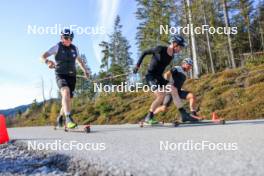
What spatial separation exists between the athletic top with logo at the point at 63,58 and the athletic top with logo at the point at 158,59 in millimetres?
1524

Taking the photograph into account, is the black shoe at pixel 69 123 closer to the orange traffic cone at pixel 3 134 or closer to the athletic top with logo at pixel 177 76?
the orange traffic cone at pixel 3 134

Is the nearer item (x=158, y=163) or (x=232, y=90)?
(x=158, y=163)

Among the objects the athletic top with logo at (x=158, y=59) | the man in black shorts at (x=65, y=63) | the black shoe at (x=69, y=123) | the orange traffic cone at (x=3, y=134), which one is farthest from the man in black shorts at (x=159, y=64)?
the orange traffic cone at (x=3, y=134)

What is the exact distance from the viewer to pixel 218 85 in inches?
743

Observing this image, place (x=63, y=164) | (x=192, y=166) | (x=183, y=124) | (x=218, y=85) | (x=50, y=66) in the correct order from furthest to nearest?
(x=218, y=85) < (x=183, y=124) < (x=50, y=66) < (x=63, y=164) < (x=192, y=166)

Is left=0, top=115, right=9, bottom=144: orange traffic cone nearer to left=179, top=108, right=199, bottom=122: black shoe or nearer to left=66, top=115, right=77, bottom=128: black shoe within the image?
left=66, top=115, right=77, bottom=128: black shoe

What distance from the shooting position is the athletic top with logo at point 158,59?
815cm

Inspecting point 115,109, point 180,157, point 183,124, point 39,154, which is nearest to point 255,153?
point 180,157

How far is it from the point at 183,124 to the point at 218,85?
10987mm

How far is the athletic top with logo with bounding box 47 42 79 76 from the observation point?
786 centimetres

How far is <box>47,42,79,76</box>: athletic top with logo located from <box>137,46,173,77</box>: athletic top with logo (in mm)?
1524

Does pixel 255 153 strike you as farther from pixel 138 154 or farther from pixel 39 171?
pixel 39 171

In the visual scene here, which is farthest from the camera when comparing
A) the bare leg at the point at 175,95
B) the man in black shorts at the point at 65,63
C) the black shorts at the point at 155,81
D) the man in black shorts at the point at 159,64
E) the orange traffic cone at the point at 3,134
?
the bare leg at the point at 175,95

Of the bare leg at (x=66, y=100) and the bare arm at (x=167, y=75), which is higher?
the bare arm at (x=167, y=75)
